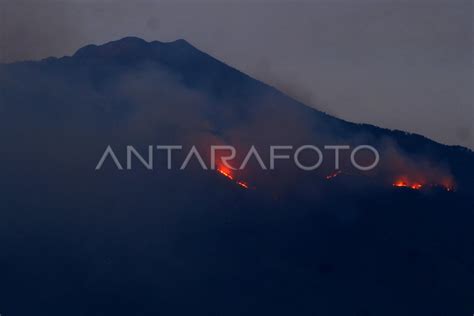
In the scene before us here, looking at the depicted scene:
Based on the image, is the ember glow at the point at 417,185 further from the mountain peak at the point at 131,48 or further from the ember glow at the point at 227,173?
the mountain peak at the point at 131,48

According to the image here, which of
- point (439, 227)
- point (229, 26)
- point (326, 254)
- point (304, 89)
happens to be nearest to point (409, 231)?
point (439, 227)

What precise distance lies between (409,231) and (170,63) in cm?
165

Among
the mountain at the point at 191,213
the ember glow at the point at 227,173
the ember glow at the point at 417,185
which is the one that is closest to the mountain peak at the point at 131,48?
the mountain at the point at 191,213

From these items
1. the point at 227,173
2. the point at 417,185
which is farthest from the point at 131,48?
the point at 417,185

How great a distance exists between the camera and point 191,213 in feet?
14.8

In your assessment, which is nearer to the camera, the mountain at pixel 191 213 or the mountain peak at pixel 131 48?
the mountain at pixel 191 213

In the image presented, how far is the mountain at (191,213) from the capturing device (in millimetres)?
4469

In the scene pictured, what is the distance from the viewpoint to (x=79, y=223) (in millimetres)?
4477

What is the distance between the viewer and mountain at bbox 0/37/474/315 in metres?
4.47

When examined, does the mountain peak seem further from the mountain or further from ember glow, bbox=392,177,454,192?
ember glow, bbox=392,177,454,192

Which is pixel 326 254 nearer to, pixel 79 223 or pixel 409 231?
pixel 409 231

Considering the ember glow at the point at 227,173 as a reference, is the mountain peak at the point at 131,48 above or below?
above

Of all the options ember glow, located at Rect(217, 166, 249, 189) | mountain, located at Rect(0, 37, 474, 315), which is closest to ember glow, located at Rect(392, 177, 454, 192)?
mountain, located at Rect(0, 37, 474, 315)

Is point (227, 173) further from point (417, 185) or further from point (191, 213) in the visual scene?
point (417, 185)
